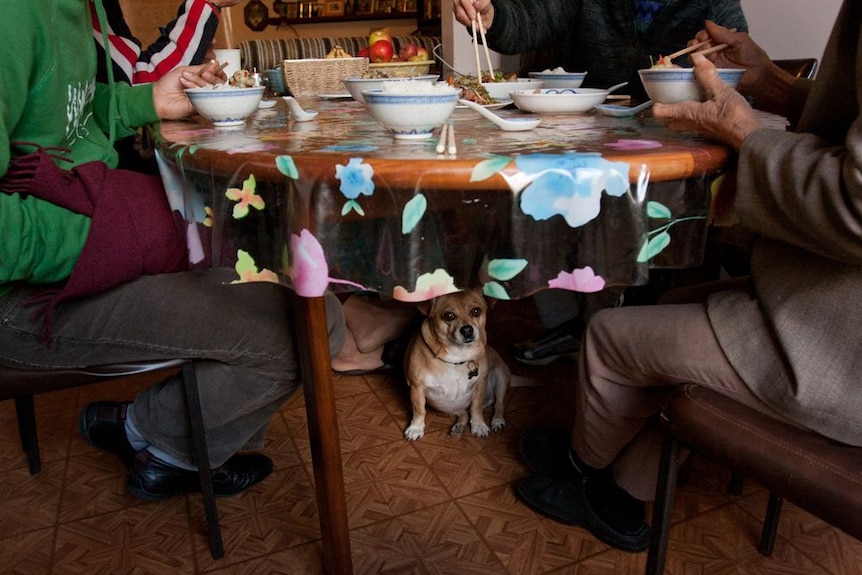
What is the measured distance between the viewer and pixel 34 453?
5.42 ft

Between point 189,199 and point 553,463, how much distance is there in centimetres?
100

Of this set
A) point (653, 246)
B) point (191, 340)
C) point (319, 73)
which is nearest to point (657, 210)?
point (653, 246)

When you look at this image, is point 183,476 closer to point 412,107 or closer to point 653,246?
point 412,107

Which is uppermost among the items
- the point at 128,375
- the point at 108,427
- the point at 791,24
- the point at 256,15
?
the point at 256,15

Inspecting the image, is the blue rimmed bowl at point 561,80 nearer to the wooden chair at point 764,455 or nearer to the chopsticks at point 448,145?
the chopsticks at point 448,145

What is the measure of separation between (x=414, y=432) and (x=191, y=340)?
0.85 metres

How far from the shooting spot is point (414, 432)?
1.82 meters

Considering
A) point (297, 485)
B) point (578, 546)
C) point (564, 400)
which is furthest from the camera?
point (564, 400)

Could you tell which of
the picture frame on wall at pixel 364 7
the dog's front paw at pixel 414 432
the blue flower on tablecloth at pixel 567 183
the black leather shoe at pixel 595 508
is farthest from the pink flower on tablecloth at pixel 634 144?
the picture frame on wall at pixel 364 7

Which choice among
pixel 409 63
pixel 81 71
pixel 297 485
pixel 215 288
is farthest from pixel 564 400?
pixel 81 71

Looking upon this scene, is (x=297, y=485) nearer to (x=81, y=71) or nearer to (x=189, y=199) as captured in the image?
(x=189, y=199)

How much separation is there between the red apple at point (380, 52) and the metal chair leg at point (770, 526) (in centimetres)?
166

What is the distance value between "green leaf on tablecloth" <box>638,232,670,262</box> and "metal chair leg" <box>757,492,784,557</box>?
2.34ft

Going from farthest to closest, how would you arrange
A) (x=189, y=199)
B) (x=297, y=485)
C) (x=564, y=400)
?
(x=564, y=400)
(x=297, y=485)
(x=189, y=199)
